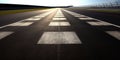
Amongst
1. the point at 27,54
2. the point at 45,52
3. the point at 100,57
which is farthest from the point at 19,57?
the point at 100,57

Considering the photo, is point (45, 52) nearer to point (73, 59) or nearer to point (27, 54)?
point (27, 54)

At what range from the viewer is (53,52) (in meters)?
4.64

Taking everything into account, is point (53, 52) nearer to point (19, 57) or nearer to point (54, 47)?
point (54, 47)

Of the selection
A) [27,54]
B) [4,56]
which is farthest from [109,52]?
[4,56]

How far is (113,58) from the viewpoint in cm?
409

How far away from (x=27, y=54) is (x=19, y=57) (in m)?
0.31

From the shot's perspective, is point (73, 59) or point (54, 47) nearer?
point (73, 59)

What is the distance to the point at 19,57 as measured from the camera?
421 centimetres

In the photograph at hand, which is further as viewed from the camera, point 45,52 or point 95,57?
point 45,52

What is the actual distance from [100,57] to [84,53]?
0.51m

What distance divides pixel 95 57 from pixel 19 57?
206cm

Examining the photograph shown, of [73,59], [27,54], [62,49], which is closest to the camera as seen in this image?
[73,59]

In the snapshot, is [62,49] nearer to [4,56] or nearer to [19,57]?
[19,57]

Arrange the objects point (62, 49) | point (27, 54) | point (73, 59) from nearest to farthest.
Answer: point (73, 59) → point (27, 54) → point (62, 49)
